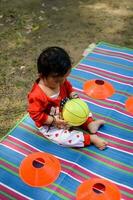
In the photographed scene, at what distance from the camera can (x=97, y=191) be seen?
2455 mm

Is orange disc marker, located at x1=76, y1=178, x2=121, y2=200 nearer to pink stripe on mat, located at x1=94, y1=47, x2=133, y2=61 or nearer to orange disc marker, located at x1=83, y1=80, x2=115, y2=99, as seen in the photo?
orange disc marker, located at x1=83, y1=80, x2=115, y2=99

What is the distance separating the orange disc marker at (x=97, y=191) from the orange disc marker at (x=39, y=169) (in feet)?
0.71

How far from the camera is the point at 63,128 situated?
9.50ft

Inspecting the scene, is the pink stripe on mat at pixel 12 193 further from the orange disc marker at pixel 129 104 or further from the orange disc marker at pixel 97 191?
the orange disc marker at pixel 129 104

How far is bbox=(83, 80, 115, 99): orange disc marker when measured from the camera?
3.34 meters

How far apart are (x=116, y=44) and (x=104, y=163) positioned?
1949mm

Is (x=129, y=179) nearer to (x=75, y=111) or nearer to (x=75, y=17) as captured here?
(x=75, y=111)

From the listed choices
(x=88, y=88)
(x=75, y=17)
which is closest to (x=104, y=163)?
(x=88, y=88)

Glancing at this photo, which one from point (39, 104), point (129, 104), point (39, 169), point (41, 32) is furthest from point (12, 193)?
point (41, 32)

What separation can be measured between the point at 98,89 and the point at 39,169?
106 centimetres

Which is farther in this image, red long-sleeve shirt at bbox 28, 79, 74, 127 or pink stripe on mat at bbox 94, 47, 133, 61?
pink stripe on mat at bbox 94, 47, 133, 61

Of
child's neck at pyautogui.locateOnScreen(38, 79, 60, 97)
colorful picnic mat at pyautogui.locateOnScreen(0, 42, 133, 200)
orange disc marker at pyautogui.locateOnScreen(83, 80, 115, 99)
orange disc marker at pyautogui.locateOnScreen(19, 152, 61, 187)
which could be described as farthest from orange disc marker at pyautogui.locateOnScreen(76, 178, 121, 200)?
orange disc marker at pyautogui.locateOnScreen(83, 80, 115, 99)

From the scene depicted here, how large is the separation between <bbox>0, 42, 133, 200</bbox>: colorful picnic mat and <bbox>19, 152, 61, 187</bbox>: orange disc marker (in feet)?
0.12

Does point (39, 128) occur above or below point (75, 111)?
below
